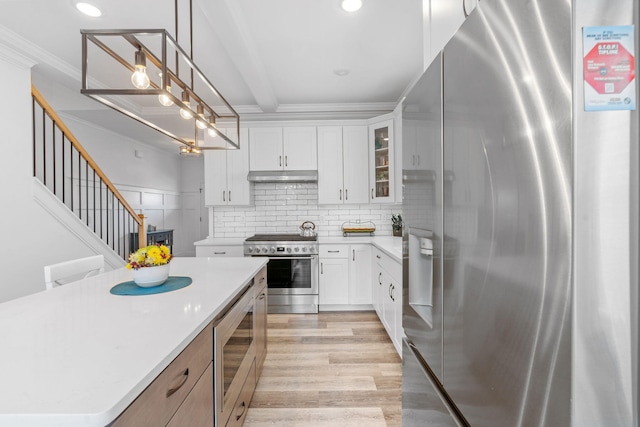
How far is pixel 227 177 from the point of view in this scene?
13.4 ft

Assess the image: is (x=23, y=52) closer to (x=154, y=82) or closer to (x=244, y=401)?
(x=154, y=82)

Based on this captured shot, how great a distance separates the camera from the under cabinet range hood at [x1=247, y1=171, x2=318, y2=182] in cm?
390

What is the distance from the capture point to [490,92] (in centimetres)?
67

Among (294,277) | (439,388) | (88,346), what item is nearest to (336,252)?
(294,277)

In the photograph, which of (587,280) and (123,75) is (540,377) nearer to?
(587,280)

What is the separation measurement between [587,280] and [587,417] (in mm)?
213

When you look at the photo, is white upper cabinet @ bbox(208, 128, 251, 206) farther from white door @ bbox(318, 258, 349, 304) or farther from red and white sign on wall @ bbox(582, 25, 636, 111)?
red and white sign on wall @ bbox(582, 25, 636, 111)

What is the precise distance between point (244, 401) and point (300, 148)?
300cm

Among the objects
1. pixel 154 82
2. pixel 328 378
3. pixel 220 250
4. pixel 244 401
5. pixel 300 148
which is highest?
pixel 154 82

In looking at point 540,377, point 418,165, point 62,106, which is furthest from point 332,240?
point 62,106

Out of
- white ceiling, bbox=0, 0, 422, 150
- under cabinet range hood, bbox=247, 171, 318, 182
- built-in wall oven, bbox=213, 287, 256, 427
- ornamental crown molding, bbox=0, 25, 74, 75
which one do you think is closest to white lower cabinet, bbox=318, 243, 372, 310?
under cabinet range hood, bbox=247, 171, 318, 182

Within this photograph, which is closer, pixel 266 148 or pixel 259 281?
pixel 259 281

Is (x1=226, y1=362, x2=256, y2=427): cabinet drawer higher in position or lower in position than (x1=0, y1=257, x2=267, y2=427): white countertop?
lower

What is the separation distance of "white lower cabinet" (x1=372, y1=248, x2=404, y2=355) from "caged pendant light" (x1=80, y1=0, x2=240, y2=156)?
5.76 ft
